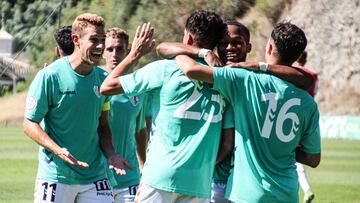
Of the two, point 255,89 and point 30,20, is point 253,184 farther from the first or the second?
point 30,20

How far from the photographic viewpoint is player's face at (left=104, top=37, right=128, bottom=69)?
953 cm

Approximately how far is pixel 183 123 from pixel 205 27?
0.71 metres

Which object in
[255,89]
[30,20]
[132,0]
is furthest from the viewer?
[30,20]

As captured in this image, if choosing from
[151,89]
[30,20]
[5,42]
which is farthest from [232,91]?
[5,42]

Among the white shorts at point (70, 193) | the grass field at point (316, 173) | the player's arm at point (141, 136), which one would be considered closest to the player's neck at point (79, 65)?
the white shorts at point (70, 193)

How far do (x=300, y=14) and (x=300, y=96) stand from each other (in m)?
47.7

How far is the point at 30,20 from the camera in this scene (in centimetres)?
8100

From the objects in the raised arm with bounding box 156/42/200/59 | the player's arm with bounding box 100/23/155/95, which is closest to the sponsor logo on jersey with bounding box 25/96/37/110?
the player's arm with bounding box 100/23/155/95

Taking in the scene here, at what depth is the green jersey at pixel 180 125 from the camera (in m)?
7.07

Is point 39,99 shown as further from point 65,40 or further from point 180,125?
point 65,40

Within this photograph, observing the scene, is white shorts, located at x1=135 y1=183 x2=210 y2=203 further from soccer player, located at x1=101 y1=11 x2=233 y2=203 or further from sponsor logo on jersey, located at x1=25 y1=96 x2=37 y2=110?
sponsor logo on jersey, located at x1=25 y1=96 x2=37 y2=110

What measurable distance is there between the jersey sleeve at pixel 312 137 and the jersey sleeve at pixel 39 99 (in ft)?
7.09

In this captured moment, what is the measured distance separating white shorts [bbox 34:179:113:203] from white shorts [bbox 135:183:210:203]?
3.75 feet

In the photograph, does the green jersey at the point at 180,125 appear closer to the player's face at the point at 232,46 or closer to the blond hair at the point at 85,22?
the player's face at the point at 232,46
